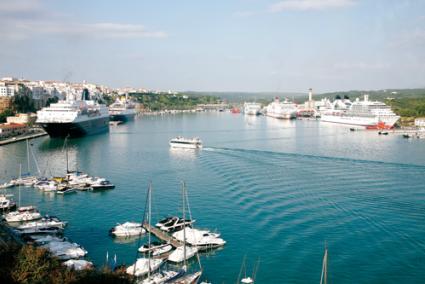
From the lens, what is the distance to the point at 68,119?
26.5 meters

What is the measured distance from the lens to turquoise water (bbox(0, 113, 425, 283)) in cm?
828

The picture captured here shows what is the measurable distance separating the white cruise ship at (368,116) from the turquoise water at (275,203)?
12560 mm

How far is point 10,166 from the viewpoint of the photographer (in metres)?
17.5

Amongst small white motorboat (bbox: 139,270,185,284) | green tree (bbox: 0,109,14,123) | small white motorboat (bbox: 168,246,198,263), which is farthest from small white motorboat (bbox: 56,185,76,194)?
green tree (bbox: 0,109,14,123)

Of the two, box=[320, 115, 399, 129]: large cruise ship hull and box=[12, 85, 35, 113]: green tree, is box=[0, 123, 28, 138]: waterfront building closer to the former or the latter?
box=[12, 85, 35, 113]: green tree

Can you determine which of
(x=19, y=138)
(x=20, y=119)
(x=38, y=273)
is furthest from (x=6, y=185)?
(x=20, y=119)

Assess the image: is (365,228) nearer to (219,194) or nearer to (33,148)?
(219,194)

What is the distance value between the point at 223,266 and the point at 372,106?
30674 mm

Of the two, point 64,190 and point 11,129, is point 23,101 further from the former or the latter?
point 64,190

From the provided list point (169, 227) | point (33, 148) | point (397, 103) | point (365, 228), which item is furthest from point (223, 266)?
point (397, 103)

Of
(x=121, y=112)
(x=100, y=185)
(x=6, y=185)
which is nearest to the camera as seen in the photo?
(x=100, y=185)

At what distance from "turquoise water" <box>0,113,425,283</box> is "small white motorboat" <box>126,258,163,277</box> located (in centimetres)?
53

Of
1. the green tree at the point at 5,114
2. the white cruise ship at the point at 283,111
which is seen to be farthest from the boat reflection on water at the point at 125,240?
the white cruise ship at the point at 283,111

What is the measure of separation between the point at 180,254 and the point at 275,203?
3.74 metres
